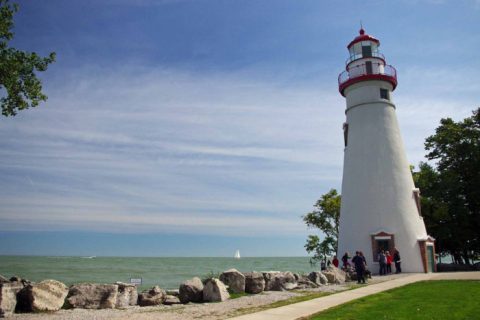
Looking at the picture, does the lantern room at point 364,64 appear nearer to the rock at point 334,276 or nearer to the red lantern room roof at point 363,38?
the red lantern room roof at point 363,38

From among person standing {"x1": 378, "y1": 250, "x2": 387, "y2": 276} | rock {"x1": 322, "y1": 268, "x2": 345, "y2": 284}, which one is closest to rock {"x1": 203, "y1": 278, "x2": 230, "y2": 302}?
rock {"x1": 322, "y1": 268, "x2": 345, "y2": 284}

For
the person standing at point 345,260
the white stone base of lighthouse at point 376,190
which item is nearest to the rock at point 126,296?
the person standing at point 345,260

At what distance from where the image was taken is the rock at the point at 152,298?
45.5 ft

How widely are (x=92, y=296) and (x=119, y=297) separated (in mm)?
918

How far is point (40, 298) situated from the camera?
12.1 meters

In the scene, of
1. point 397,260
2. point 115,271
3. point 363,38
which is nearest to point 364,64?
point 363,38

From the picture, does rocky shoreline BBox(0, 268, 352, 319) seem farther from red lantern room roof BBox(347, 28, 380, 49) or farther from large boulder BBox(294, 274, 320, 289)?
red lantern room roof BBox(347, 28, 380, 49)

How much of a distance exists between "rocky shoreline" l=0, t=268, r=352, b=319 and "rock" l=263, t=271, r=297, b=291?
Result: 21cm

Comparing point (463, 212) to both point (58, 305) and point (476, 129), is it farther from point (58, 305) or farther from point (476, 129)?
point (58, 305)

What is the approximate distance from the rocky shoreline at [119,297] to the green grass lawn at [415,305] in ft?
10.9

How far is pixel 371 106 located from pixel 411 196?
7229 mm

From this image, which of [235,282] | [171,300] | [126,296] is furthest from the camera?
[235,282]

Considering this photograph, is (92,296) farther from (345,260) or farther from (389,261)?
(389,261)

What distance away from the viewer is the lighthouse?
25828 mm
